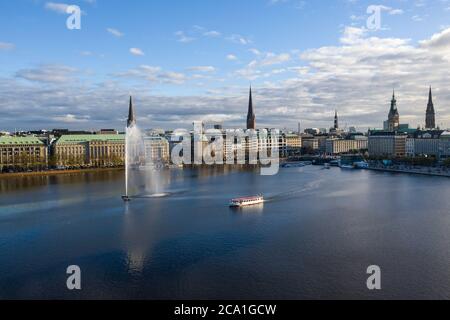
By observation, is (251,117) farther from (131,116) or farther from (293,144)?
(131,116)

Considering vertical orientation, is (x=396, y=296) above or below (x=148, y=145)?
below

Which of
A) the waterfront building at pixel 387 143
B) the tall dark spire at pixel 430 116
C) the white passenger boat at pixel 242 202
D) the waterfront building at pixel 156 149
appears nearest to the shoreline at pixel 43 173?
the waterfront building at pixel 156 149

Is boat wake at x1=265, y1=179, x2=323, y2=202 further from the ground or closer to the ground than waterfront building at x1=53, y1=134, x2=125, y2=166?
closer to the ground

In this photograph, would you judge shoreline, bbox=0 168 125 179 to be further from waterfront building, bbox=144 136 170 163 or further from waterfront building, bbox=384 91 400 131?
waterfront building, bbox=384 91 400 131

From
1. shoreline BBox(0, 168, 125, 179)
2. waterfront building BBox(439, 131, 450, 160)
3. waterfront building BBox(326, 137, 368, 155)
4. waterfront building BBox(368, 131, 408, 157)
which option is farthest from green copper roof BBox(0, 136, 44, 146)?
waterfront building BBox(326, 137, 368, 155)

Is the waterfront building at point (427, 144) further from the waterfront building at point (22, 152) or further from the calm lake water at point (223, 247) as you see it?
the waterfront building at point (22, 152)
